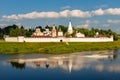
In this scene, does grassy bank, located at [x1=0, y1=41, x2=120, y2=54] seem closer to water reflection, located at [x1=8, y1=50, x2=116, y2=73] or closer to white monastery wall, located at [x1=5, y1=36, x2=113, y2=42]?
white monastery wall, located at [x1=5, y1=36, x2=113, y2=42]

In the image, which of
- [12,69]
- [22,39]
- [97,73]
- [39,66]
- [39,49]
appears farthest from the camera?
[22,39]

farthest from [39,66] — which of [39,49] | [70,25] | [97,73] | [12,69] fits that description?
[70,25]

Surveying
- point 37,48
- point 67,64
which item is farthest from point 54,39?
point 67,64

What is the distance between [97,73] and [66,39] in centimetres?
7290

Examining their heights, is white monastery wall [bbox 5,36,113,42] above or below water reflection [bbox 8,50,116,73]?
above

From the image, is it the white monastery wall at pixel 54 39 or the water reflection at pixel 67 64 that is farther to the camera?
the white monastery wall at pixel 54 39

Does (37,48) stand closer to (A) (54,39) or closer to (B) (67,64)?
(A) (54,39)

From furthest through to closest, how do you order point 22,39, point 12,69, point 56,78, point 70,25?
point 70,25 < point 22,39 < point 12,69 < point 56,78

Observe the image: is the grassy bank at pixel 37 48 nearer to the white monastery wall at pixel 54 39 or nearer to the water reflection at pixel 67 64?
the white monastery wall at pixel 54 39

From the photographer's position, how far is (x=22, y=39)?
107438mm

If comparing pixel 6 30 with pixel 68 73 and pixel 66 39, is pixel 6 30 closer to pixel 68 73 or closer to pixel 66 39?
pixel 66 39

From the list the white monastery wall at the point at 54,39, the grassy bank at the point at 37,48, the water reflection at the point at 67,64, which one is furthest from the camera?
the white monastery wall at the point at 54,39

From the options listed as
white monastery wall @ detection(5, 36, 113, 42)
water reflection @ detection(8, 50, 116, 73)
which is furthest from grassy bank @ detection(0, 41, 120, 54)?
water reflection @ detection(8, 50, 116, 73)

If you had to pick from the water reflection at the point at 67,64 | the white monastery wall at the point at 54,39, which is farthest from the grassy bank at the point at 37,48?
the water reflection at the point at 67,64
